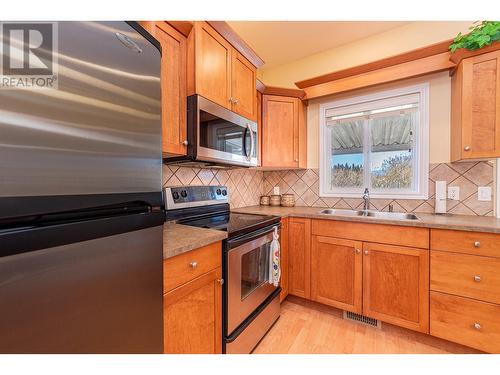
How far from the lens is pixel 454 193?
6.25ft

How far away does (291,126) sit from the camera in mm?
2432

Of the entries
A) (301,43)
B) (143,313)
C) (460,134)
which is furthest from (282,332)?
(301,43)

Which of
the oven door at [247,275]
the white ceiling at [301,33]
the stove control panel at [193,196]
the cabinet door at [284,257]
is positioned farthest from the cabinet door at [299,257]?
the white ceiling at [301,33]

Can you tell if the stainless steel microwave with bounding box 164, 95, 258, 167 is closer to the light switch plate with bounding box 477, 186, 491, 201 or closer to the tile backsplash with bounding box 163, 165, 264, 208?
the tile backsplash with bounding box 163, 165, 264, 208

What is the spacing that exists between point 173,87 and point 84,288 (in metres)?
1.19

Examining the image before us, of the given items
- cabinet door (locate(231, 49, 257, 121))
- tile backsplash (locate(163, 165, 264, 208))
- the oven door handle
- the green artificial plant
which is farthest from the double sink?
the green artificial plant

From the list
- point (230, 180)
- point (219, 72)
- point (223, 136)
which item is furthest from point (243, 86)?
point (230, 180)

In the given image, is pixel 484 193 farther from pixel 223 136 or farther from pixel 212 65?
pixel 212 65

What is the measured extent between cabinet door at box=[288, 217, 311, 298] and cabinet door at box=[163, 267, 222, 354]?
1.06 meters

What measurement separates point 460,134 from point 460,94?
314 millimetres

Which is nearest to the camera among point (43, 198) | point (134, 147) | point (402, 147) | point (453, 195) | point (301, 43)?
point (43, 198)

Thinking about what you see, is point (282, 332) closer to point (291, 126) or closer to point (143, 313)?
point (143, 313)

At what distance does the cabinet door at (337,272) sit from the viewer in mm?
1812
